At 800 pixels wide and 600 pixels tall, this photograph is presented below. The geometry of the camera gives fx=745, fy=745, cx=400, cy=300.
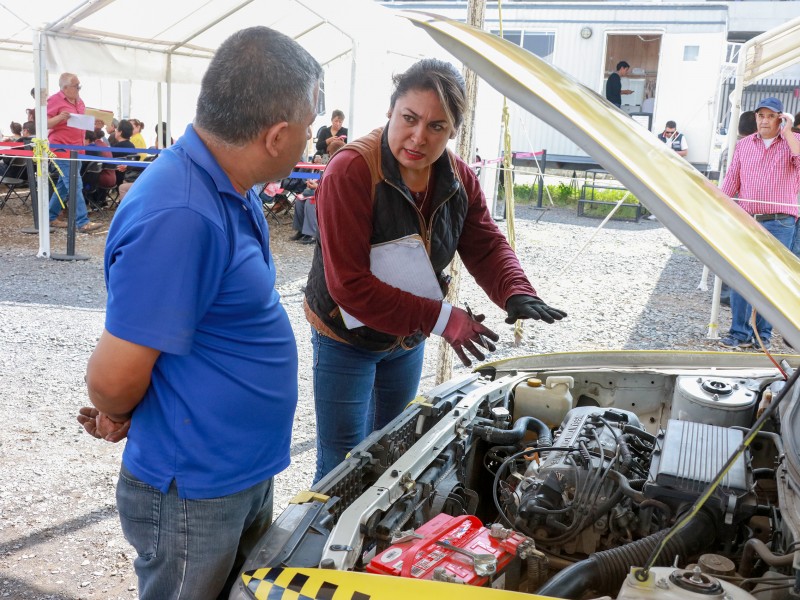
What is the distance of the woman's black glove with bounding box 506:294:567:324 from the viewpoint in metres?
2.38

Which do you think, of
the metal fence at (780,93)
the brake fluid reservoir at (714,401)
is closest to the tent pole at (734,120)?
the brake fluid reservoir at (714,401)

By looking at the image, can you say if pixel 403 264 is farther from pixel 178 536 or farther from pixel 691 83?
pixel 691 83

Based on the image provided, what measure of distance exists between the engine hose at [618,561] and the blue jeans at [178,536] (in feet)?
2.46

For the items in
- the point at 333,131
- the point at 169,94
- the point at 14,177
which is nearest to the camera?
the point at 14,177

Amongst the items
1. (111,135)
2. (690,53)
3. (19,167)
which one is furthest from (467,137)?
(690,53)

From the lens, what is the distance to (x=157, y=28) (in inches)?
389

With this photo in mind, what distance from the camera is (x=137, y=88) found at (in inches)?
619

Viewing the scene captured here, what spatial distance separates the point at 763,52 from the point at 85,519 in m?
5.80

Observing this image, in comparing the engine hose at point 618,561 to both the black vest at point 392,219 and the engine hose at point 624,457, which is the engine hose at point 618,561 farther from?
the black vest at point 392,219

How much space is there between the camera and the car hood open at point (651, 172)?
4.28ft

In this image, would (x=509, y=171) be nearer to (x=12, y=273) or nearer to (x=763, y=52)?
(x=763, y=52)

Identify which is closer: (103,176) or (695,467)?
(695,467)

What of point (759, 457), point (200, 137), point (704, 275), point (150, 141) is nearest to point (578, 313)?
point (704, 275)

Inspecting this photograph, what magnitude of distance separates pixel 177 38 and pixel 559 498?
10.3 metres
